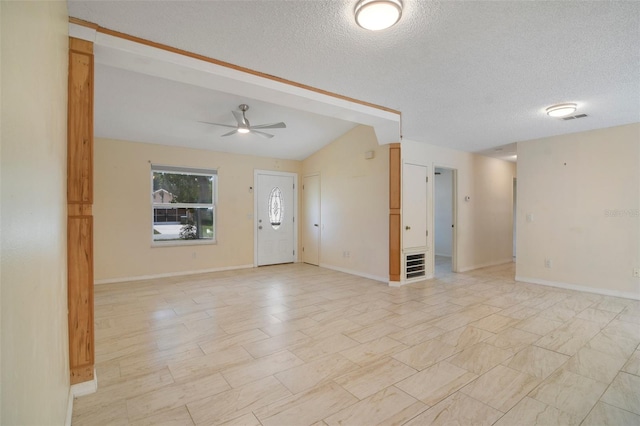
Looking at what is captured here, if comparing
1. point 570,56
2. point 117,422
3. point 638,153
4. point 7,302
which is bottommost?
point 117,422

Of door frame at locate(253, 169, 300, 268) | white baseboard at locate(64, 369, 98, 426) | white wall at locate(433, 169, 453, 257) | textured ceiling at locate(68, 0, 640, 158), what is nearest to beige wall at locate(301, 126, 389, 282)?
door frame at locate(253, 169, 300, 268)

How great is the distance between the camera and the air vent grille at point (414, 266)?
Answer: 5255mm

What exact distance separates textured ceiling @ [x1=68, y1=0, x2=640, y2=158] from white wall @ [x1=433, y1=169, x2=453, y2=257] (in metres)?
4.69

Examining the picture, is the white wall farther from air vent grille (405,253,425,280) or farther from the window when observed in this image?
the window

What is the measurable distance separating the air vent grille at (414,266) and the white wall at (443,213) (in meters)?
3.34

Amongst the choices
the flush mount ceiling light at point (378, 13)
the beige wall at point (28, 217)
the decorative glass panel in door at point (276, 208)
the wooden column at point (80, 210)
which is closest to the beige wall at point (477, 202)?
the decorative glass panel in door at point (276, 208)

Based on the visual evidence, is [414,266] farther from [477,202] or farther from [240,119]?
[240,119]

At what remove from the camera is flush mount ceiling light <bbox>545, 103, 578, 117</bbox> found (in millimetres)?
3564

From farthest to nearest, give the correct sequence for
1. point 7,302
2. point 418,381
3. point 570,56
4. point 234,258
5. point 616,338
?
point 234,258 < point 616,338 < point 570,56 < point 418,381 < point 7,302

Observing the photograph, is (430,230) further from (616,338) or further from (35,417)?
(35,417)

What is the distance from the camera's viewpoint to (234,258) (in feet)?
20.8

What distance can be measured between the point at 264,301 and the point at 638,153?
219 inches

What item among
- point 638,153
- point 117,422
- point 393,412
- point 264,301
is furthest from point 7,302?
point 638,153

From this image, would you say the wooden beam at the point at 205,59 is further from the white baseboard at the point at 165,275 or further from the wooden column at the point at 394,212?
the white baseboard at the point at 165,275
